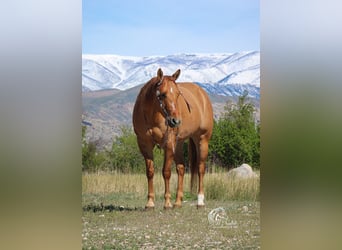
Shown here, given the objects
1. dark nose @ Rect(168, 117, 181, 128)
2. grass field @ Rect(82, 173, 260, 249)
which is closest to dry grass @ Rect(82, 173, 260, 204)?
grass field @ Rect(82, 173, 260, 249)

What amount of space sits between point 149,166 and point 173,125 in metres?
0.41

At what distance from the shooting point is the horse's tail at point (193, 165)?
643cm

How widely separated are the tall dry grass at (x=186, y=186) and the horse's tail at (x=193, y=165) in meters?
0.04

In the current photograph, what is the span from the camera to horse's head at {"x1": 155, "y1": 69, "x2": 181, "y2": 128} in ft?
20.5

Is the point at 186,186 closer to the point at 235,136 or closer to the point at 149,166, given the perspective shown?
the point at 149,166

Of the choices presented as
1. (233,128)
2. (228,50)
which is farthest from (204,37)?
(233,128)

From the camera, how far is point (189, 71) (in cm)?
632

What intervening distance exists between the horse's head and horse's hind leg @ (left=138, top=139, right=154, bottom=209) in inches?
11.1

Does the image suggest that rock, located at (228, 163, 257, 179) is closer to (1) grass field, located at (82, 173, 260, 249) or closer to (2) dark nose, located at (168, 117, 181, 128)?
(1) grass field, located at (82, 173, 260, 249)

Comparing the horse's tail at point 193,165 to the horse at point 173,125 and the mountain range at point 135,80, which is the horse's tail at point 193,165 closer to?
the horse at point 173,125

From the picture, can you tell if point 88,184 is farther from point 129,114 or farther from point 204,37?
point 204,37

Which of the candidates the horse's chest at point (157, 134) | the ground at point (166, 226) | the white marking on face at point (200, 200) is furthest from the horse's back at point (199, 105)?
the ground at point (166, 226)

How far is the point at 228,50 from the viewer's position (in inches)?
250
